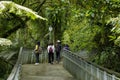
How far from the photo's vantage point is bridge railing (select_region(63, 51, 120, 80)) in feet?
30.9

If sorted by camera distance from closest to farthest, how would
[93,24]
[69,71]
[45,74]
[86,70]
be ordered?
[93,24] < [86,70] < [45,74] < [69,71]

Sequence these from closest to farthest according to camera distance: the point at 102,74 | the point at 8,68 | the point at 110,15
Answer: the point at 102,74 → the point at 110,15 → the point at 8,68

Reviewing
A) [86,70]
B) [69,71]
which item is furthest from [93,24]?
[69,71]

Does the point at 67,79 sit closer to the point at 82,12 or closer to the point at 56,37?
the point at 82,12

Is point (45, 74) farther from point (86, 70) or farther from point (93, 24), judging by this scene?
point (93, 24)

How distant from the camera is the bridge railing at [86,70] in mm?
9413

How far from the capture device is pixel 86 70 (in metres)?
13.3

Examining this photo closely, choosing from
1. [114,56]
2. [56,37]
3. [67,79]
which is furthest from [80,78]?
[56,37]

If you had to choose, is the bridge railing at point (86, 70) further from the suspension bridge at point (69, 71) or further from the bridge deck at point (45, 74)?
the bridge deck at point (45, 74)

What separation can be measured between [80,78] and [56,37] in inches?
526

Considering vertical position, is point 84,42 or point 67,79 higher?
point 84,42

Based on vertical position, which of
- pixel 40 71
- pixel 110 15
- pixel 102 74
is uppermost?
pixel 110 15

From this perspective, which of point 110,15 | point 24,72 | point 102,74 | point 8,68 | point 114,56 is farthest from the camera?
point 24,72

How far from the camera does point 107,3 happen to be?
1064 cm
